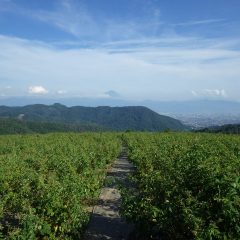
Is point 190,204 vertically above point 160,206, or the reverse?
point 190,204

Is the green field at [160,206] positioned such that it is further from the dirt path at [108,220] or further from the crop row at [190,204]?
the dirt path at [108,220]

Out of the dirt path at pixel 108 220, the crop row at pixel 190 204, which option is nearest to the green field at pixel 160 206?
the crop row at pixel 190 204

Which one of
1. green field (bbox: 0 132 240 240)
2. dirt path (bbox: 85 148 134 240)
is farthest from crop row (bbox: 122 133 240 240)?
dirt path (bbox: 85 148 134 240)

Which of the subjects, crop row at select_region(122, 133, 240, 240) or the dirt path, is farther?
the dirt path

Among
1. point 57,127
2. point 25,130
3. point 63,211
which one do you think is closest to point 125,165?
point 63,211

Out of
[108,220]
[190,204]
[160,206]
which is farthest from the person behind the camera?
[108,220]

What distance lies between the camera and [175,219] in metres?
8.04

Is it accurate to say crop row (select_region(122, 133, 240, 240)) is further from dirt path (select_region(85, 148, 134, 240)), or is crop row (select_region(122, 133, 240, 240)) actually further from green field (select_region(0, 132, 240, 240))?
dirt path (select_region(85, 148, 134, 240))

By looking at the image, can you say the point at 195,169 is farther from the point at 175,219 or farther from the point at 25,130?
the point at 25,130

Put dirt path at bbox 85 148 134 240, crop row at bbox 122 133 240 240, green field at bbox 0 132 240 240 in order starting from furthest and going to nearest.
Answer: dirt path at bbox 85 148 134 240, green field at bbox 0 132 240 240, crop row at bbox 122 133 240 240

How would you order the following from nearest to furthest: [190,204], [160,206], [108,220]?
[190,204]
[160,206]
[108,220]

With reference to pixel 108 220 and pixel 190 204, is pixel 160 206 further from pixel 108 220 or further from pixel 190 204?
pixel 108 220

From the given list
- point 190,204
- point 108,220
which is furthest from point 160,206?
point 108,220

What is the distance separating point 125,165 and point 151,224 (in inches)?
645
